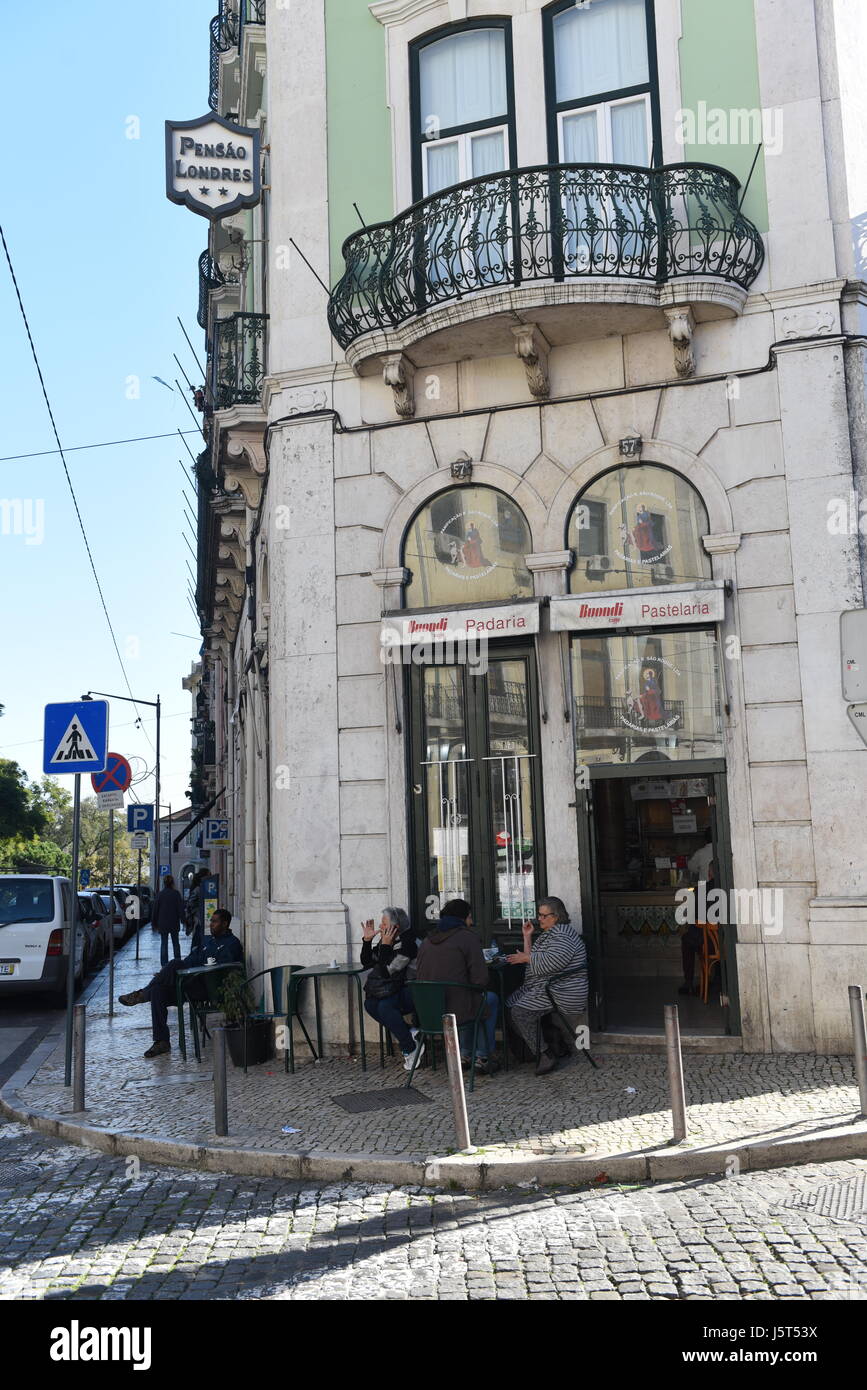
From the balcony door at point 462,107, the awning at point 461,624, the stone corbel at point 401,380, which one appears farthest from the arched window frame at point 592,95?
the awning at point 461,624

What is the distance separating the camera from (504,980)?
10.4m

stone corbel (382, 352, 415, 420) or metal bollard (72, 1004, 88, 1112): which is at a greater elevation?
stone corbel (382, 352, 415, 420)

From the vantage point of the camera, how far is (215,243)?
2389cm

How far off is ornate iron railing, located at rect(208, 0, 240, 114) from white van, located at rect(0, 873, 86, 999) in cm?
1277

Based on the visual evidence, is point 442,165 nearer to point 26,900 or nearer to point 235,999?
point 235,999

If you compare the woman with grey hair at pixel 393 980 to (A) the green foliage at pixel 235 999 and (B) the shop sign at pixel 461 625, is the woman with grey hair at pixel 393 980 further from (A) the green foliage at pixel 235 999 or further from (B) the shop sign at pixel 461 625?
(B) the shop sign at pixel 461 625

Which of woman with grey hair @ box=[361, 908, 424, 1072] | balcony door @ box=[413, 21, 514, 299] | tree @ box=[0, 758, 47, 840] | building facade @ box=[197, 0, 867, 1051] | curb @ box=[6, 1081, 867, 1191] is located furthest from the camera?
tree @ box=[0, 758, 47, 840]

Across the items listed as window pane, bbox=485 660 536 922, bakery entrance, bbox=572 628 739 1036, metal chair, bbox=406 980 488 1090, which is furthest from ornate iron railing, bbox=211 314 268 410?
metal chair, bbox=406 980 488 1090

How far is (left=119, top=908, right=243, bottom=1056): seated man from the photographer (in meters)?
11.7

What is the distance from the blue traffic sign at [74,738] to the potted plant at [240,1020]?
2.33 m

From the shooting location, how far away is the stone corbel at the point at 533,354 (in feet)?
35.2

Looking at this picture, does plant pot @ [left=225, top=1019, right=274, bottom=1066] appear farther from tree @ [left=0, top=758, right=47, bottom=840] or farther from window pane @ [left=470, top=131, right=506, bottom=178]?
tree @ [left=0, top=758, right=47, bottom=840]

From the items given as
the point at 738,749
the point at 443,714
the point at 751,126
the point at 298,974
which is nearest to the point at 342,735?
the point at 443,714

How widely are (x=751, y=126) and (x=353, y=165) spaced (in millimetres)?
3977
